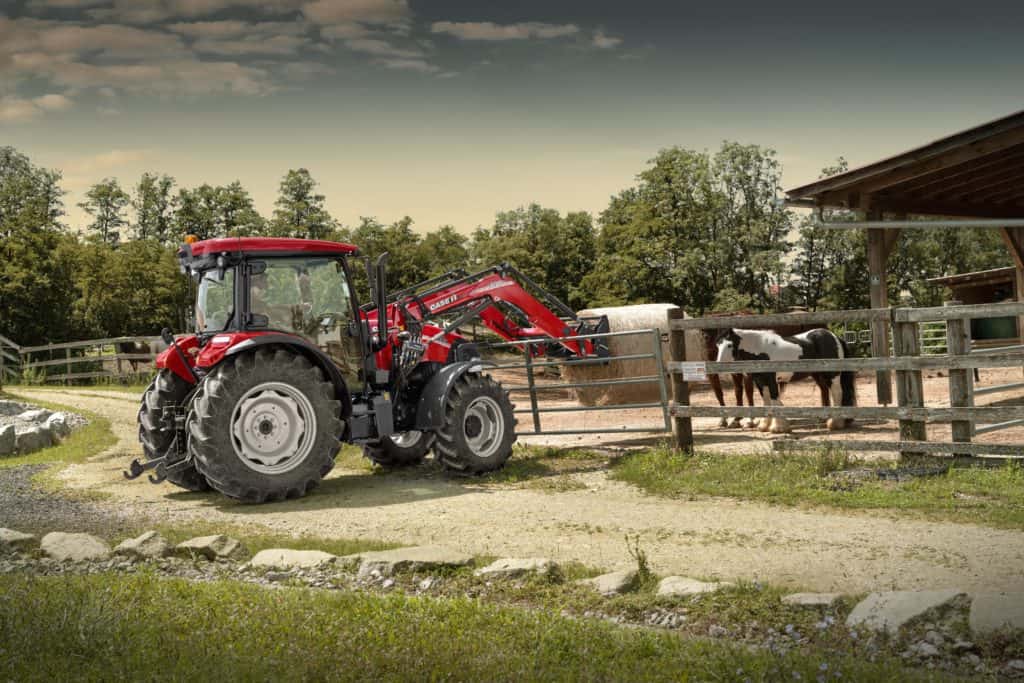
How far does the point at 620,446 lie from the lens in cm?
1170

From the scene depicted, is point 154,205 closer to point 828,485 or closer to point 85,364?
point 85,364

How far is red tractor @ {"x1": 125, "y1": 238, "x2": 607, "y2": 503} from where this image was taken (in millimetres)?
8805

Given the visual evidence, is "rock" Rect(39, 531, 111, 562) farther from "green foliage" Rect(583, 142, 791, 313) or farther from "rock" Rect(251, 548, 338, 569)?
"green foliage" Rect(583, 142, 791, 313)

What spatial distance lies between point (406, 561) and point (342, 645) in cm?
155

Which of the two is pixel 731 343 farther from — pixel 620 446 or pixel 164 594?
pixel 164 594

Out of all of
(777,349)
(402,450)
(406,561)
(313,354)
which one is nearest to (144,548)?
(406,561)

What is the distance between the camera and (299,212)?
3516 centimetres

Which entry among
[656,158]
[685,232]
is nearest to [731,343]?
[685,232]

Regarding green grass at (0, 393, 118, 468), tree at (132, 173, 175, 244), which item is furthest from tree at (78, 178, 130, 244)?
green grass at (0, 393, 118, 468)

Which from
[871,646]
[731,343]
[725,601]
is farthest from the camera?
[731,343]

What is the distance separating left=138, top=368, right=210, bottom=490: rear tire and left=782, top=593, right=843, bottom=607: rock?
6626mm

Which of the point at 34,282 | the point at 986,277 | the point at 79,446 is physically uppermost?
the point at 34,282

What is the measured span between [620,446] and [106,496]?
5629mm

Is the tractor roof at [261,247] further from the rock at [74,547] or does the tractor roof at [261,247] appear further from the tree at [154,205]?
the tree at [154,205]
